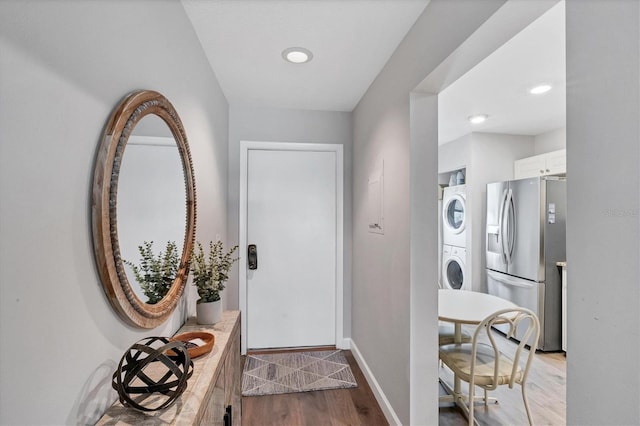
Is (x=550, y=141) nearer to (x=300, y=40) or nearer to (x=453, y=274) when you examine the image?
(x=453, y=274)

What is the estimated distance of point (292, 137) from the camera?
309cm

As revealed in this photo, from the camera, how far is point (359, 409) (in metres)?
2.21

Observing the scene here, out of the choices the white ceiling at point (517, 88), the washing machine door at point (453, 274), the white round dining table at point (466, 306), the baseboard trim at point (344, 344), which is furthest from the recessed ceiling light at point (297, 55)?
the washing machine door at point (453, 274)

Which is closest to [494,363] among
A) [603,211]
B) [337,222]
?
[603,211]

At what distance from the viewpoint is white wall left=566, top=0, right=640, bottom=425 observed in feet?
→ 2.27

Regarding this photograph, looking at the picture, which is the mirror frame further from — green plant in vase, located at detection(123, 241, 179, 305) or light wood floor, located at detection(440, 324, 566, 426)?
light wood floor, located at detection(440, 324, 566, 426)

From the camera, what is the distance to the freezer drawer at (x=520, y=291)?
3250mm

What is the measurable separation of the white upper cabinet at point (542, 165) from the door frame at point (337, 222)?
8.10ft

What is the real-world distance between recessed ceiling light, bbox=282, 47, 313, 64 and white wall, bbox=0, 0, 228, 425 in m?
1.07

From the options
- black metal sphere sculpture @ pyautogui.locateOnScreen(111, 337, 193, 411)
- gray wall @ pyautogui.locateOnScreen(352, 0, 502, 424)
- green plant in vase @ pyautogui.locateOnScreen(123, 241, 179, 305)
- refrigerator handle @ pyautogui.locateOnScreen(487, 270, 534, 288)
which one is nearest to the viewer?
black metal sphere sculpture @ pyautogui.locateOnScreen(111, 337, 193, 411)

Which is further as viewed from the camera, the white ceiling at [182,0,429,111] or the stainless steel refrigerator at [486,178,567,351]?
the stainless steel refrigerator at [486,178,567,351]

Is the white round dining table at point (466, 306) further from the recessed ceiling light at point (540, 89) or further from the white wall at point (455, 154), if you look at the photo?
the white wall at point (455, 154)

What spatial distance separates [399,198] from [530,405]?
1.91 metres

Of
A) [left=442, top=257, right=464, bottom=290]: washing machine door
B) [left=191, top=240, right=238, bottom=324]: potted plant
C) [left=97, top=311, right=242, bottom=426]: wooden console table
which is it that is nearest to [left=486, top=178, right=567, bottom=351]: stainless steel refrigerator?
[left=442, top=257, right=464, bottom=290]: washing machine door
